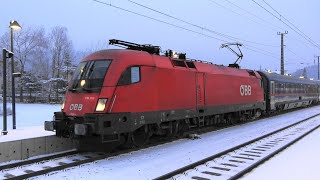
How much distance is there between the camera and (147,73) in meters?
11.9

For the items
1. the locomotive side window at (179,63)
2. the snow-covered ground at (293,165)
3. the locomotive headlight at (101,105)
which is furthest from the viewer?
the locomotive side window at (179,63)

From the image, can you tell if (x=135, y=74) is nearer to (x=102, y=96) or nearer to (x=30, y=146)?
(x=102, y=96)

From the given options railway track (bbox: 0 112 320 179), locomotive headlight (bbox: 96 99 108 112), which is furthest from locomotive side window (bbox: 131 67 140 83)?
railway track (bbox: 0 112 320 179)

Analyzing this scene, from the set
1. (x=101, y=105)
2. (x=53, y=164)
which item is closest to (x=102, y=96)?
(x=101, y=105)

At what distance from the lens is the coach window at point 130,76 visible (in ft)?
36.4

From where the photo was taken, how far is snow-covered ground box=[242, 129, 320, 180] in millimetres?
8734

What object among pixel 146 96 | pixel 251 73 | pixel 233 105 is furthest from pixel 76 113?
pixel 251 73

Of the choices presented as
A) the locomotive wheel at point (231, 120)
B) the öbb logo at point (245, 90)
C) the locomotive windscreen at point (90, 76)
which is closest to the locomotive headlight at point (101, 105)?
the locomotive windscreen at point (90, 76)

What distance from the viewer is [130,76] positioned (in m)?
11.3

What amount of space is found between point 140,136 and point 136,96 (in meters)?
1.48

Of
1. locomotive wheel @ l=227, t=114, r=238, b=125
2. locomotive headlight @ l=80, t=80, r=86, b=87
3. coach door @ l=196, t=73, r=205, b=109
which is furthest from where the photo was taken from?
locomotive wheel @ l=227, t=114, r=238, b=125

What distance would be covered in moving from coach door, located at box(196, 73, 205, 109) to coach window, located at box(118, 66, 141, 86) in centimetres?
415

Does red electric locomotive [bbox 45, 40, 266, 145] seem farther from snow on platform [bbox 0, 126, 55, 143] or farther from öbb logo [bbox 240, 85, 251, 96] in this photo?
öbb logo [bbox 240, 85, 251, 96]

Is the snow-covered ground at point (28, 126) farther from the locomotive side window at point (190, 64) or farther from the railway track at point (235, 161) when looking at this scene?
the locomotive side window at point (190, 64)
